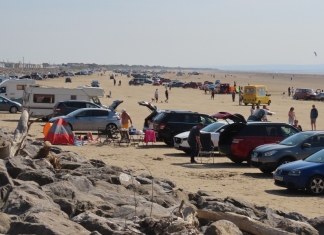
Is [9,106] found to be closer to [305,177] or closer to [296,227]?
[305,177]

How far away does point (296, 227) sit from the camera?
36.3ft

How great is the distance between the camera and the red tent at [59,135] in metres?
26.8

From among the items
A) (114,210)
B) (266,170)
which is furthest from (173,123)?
(114,210)

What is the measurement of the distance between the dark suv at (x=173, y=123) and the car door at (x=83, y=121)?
440 centimetres

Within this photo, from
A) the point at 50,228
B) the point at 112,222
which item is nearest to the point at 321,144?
the point at 112,222

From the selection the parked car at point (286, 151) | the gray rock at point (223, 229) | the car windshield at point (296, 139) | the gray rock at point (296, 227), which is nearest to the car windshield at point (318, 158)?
the parked car at point (286, 151)

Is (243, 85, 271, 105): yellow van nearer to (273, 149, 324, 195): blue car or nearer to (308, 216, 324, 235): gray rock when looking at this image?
(273, 149, 324, 195): blue car

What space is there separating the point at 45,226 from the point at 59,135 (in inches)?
724

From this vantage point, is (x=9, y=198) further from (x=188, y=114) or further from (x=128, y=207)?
(x=188, y=114)

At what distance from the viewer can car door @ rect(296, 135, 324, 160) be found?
65.1ft

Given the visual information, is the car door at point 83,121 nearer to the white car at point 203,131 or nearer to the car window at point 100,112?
the car window at point 100,112

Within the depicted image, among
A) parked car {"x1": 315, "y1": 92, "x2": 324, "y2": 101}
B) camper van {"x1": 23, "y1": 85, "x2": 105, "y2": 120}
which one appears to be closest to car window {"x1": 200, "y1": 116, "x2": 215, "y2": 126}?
camper van {"x1": 23, "y1": 85, "x2": 105, "y2": 120}

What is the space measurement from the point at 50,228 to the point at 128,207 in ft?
8.36

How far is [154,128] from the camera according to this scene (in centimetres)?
2761
